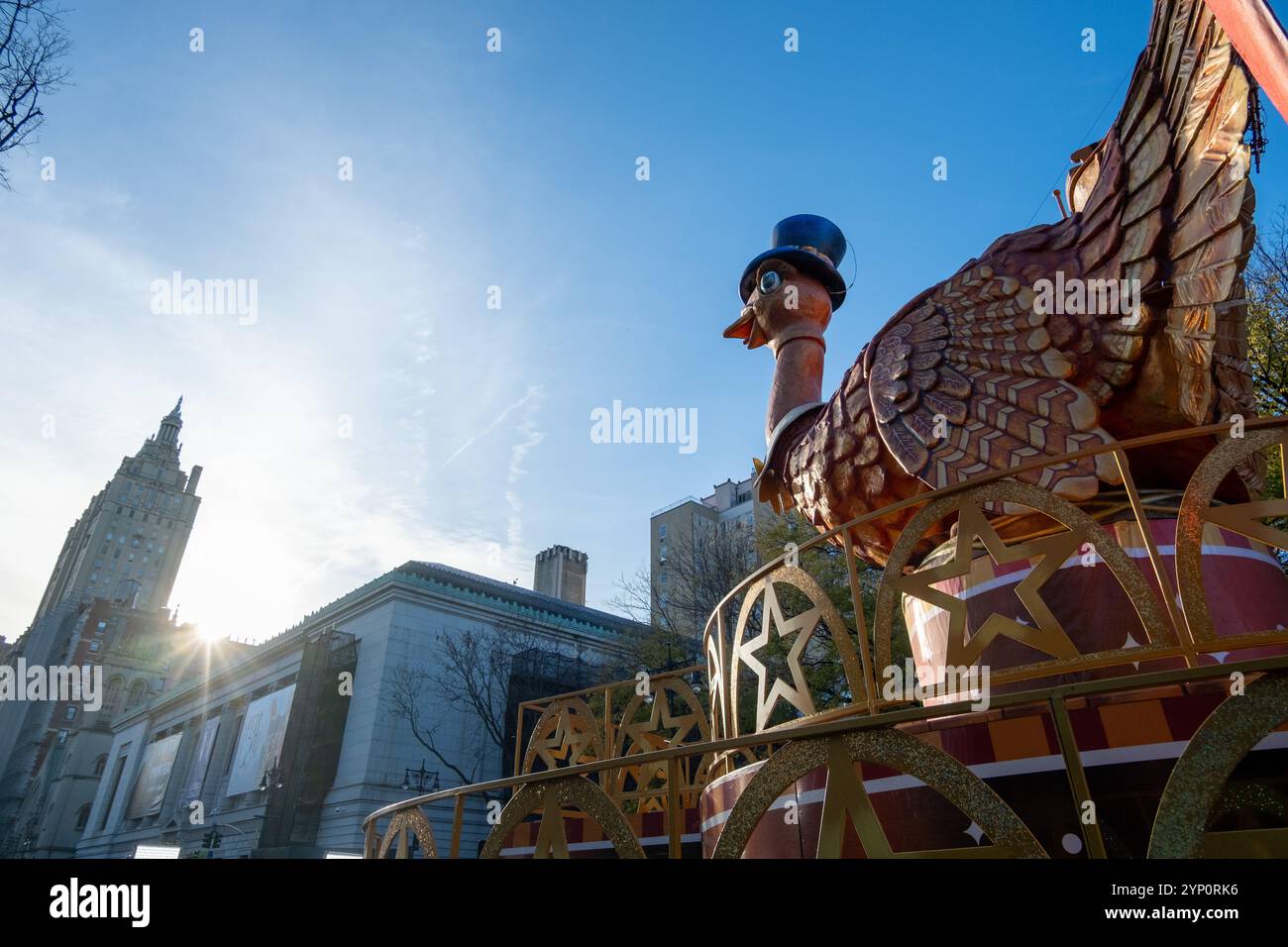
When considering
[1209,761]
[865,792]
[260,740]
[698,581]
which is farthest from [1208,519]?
[260,740]

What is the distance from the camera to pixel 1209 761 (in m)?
2.21

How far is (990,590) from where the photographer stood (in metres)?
4.69

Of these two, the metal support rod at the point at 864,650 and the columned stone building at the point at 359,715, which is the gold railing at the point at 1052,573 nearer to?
the metal support rod at the point at 864,650

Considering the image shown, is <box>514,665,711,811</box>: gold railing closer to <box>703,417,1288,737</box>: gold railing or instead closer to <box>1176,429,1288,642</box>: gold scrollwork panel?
<box>703,417,1288,737</box>: gold railing

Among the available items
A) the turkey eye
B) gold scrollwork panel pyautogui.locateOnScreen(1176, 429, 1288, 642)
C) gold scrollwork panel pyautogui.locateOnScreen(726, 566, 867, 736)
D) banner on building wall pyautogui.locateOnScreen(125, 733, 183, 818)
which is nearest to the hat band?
the turkey eye

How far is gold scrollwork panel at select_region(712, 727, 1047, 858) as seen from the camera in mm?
2318

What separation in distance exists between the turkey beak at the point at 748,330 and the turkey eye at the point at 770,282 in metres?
0.25

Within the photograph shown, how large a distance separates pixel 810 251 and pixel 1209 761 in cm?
656

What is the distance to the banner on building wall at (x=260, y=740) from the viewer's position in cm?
2730

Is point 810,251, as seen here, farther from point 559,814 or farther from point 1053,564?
point 559,814

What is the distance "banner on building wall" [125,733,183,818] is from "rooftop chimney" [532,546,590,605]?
19.4 m

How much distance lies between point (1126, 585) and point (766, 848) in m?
2.31

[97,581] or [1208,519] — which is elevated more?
[97,581]

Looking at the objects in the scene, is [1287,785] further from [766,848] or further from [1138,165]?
[1138,165]
